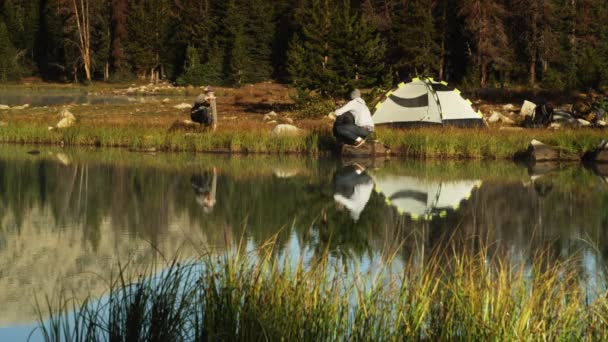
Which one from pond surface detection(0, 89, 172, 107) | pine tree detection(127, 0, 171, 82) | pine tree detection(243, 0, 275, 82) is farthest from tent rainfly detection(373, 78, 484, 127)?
pine tree detection(127, 0, 171, 82)

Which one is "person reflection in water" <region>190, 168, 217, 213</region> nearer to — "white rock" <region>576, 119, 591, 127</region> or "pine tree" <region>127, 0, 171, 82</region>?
"white rock" <region>576, 119, 591, 127</region>

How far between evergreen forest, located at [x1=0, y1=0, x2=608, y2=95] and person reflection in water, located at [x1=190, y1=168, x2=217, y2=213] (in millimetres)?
13214

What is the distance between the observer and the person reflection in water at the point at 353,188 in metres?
13.9

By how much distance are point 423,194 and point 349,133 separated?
5.82m

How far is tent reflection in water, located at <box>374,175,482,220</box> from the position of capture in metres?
13.6

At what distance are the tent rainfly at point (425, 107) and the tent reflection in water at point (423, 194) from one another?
27.1 feet

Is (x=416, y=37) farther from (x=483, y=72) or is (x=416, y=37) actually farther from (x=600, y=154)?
(x=600, y=154)

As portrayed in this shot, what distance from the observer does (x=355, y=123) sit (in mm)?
20781

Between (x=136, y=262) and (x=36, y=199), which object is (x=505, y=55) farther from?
(x=136, y=262)

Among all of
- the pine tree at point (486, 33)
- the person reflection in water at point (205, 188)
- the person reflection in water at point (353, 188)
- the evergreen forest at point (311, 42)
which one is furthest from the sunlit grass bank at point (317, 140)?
the pine tree at point (486, 33)

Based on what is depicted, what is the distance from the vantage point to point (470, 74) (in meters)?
43.4

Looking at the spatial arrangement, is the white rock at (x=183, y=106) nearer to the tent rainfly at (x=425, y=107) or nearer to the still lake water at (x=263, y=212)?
the tent rainfly at (x=425, y=107)

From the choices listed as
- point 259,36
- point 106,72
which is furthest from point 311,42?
point 106,72

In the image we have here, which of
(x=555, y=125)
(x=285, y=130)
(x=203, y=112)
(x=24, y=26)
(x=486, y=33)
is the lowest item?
(x=285, y=130)
